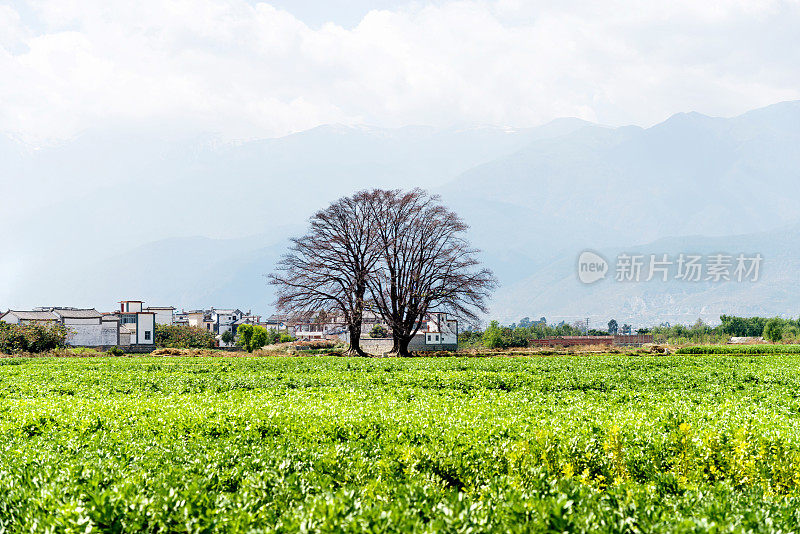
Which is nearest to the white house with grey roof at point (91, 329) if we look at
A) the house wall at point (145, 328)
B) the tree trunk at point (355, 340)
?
the house wall at point (145, 328)

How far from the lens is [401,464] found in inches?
300

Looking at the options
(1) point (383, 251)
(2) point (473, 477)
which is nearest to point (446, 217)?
(1) point (383, 251)

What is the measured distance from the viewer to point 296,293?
46.5 m

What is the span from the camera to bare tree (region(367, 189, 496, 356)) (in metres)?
47.6

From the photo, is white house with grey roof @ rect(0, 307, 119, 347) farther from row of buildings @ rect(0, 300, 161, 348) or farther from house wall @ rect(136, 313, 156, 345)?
house wall @ rect(136, 313, 156, 345)

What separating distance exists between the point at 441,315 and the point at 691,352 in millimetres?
17509

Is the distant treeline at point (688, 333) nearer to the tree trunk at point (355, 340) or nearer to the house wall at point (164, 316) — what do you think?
the tree trunk at point (355, 340)

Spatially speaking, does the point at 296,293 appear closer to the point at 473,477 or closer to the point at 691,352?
the point at 691,352

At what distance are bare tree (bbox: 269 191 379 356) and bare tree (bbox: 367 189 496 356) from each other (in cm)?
96

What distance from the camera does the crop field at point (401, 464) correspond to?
503 cm

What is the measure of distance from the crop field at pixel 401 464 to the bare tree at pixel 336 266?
31902 mm

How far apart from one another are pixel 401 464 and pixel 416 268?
4142 centimetres

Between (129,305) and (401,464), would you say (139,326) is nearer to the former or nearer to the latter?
(129,305)

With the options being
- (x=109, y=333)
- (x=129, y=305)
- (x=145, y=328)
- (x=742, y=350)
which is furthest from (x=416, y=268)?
(x=129, y=305)
